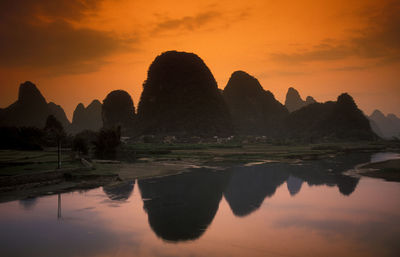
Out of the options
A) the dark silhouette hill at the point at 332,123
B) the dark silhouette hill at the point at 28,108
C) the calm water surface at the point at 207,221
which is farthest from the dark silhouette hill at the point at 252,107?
the calm water surface at the point at 207,221

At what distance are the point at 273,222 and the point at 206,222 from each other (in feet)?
9.74

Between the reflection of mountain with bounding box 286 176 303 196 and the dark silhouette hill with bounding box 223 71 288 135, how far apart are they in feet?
353

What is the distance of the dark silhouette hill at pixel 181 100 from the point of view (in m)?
100

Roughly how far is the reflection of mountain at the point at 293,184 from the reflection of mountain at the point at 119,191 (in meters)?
10.5

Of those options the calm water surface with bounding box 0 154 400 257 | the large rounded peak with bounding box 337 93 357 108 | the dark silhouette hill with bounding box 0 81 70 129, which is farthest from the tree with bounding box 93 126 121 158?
the dark silhouette hill with bounding box 0 81 70 129

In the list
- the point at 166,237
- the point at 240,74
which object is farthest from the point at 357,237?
the point at 240,74

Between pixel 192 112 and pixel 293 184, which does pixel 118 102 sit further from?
pixel 293 184

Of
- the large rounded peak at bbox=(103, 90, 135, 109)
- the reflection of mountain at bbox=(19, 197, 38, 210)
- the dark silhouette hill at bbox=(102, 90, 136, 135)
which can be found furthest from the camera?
the large rounded peak at bbox=(103, 90, 135, 109)

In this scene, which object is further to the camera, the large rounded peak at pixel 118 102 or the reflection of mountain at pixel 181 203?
the large rounded peak at pixel 118 102

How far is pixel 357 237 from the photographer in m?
12.9

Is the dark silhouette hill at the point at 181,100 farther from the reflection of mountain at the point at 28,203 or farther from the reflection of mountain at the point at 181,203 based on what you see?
the reflection of mountain at the point at 28,203

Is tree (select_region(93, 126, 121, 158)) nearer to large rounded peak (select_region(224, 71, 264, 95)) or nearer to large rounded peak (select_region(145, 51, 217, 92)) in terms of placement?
large rounded peak (select_region(145, 51, 217, 92))

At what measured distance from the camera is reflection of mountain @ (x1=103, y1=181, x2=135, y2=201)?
20.4m

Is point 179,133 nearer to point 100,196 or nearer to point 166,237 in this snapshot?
point 100,196
